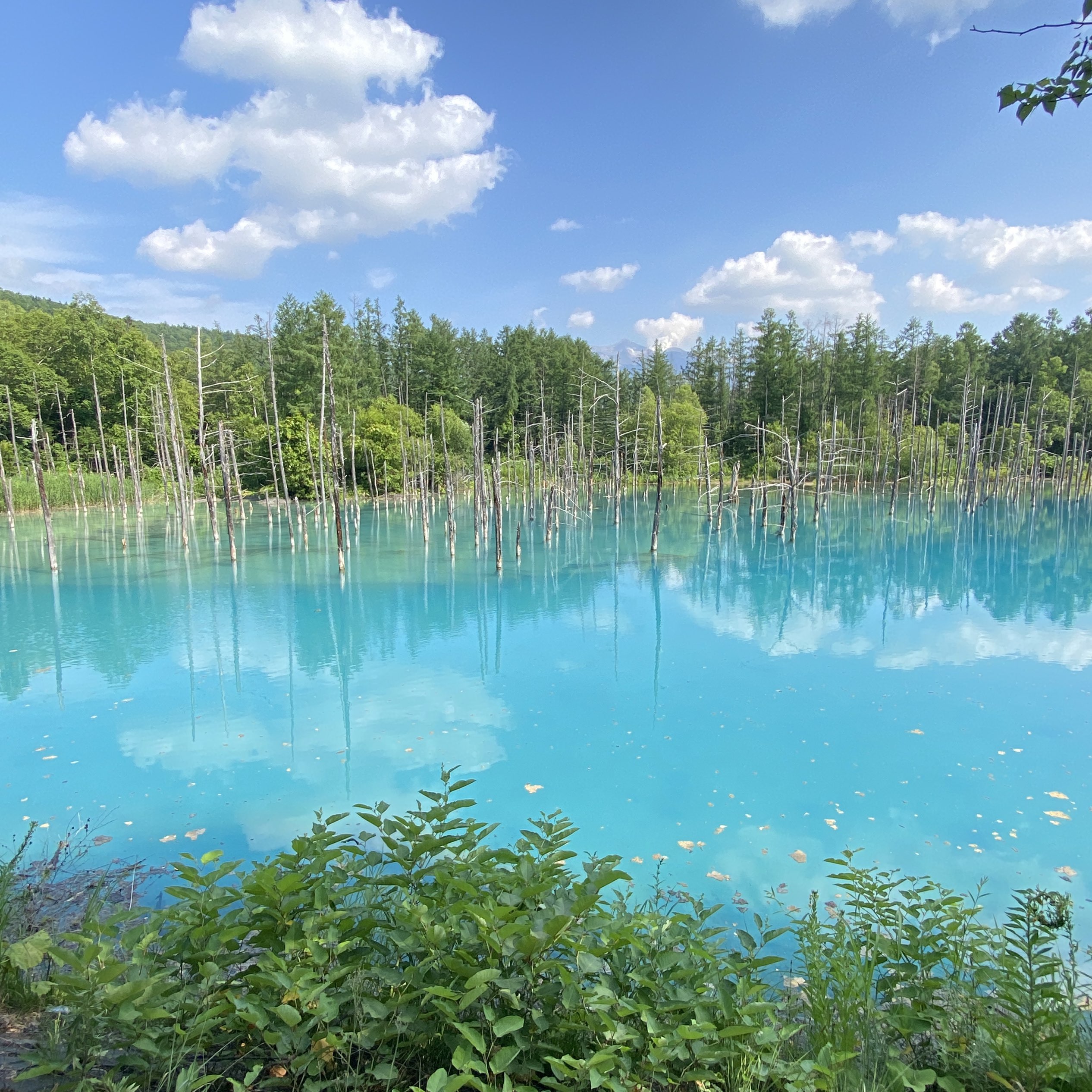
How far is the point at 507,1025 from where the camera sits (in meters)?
2.14

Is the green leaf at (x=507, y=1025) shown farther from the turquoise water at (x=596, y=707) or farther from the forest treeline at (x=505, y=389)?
the forest treeline at (x=505, y=389)

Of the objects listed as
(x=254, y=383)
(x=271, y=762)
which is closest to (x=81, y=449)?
(x=254, y=383)

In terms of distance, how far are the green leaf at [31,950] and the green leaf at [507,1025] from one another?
61.9 inches

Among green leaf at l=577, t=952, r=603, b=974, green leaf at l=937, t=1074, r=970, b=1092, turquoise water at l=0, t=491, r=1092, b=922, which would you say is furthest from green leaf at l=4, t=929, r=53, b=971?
turquoise water at l=0, t=491, r=1092, b=922

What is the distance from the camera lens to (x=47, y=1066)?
79.4 inches

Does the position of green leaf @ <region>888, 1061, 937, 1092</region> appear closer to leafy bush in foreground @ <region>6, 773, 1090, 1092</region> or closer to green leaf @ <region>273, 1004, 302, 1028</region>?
leafy bush in foreground @ <region>6, 773, 1090, 1092</region>

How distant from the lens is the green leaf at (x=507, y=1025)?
6.90ft

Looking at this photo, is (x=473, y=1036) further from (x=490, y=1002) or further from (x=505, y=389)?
(x=505, y=389)

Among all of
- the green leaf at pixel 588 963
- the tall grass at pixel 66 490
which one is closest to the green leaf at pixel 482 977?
the green leaf at pixel 588 963

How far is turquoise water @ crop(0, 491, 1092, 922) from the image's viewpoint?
21.6ft

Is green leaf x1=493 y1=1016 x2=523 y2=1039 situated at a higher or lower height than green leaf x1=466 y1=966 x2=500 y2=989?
lower

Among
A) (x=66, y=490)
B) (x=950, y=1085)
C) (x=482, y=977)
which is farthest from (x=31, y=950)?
(x=66, y=490)

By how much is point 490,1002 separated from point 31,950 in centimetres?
171

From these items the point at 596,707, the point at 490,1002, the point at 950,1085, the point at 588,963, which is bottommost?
the point at 596,707
